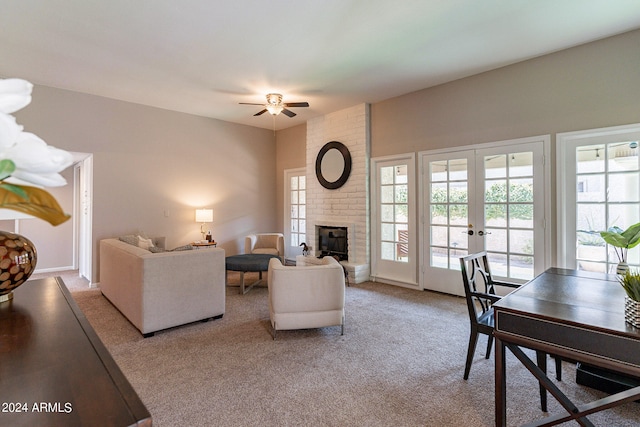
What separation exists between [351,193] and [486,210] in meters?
2.08

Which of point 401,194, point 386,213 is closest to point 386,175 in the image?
point 401,194

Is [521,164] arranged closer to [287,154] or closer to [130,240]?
[287,154]

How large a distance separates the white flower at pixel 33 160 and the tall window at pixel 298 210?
5.81m

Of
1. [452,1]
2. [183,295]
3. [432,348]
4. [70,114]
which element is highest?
[452,1]

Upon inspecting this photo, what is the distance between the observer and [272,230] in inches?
272

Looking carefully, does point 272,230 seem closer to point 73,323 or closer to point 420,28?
point 420,28

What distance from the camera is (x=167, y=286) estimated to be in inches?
120

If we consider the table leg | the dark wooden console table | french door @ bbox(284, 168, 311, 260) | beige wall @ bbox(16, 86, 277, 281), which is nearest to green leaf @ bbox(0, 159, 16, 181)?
the dark wooden console table

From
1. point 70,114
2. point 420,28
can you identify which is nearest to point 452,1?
point 420,28

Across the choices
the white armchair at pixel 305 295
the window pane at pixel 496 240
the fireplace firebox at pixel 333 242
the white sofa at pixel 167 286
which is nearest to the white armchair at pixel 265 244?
the fireplace firebox at pixel 333 242

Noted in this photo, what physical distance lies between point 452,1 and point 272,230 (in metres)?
5.32

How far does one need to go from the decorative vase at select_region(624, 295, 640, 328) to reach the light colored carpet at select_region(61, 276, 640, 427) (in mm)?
926

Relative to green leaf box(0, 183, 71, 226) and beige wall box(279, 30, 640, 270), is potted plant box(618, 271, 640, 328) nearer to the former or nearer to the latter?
green leaf box(0, 183, 71, 226)

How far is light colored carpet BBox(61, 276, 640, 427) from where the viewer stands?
190cm
